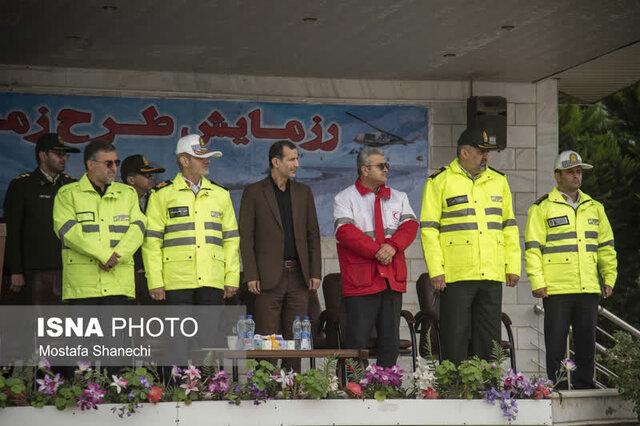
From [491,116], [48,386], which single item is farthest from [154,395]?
[491,116]

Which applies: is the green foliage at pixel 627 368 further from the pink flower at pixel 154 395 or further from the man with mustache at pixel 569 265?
the pink flower at pixel 154 395

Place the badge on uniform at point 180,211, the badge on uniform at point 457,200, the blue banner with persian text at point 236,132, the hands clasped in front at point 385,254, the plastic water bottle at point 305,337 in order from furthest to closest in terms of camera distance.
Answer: the blue banner with persian text at point 236,132 < the badge on uniform at point 457,200 < the hands clasped in front at point 385,254 < the badge on uniform at point 180,211 < the plastic water bottle at point 305,337

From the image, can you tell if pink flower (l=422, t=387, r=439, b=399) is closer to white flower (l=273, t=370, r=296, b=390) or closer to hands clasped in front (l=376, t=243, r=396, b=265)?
white flower (l=273, t=370, r=296, b=390)

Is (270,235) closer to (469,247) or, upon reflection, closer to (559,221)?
(469,247)

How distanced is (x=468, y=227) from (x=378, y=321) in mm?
821

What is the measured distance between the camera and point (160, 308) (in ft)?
20.1

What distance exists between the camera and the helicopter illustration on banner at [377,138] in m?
9.00

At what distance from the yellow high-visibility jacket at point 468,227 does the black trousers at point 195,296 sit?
1353 mm

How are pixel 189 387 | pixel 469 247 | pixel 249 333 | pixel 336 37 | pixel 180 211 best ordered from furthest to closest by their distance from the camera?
pixel 336 37 < pixel 469 247 < pixel 180 211 < pixel 249 333 < pixel 189 387

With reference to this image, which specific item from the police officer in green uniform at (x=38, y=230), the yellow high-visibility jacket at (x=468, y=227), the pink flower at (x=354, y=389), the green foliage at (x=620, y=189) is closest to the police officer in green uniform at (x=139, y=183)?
the police officer in green uniform at (x=38, y=230)

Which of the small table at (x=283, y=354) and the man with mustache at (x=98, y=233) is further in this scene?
the man with mustache at (x=98, y=233)

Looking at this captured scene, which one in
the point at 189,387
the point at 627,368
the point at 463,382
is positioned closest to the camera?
the point at 189,387

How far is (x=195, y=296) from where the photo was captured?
5.86 metres

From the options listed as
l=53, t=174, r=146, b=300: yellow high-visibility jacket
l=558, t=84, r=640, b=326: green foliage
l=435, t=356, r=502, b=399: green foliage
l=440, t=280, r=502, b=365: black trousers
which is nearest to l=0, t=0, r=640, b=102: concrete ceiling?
l=53, t=174, r=146, b=300: yellow high-visibility jacket
